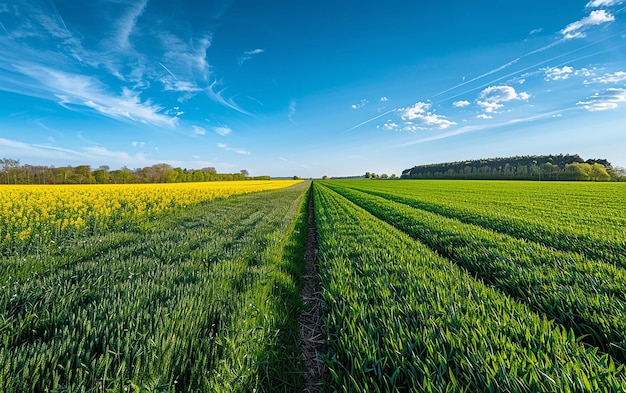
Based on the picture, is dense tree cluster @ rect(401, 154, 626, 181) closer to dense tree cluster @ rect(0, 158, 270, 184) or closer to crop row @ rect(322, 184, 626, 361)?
crop row @ rect(322, 184, 626, 361)

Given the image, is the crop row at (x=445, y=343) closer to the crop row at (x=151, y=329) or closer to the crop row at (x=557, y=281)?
the crop row at (x=557, y=281)

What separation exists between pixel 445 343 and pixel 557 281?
3418 millimetres

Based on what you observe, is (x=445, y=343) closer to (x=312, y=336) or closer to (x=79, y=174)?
(x=312, y=336)

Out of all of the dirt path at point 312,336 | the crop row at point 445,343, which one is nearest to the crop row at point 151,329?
the dirt path at point 312,336

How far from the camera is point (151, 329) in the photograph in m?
2.77

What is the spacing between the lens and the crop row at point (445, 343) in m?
2.05

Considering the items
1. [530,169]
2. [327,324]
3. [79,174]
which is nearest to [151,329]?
[327,324]

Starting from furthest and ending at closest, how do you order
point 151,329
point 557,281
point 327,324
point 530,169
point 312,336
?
point 530,169 → point 557,281 → point 312,336 → point 327,324 → point 151,329

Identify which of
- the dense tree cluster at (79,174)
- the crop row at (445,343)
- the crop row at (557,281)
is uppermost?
the dense tree cluster at (79,174)

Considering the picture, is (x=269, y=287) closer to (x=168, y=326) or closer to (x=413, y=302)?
(x=168, y=326)

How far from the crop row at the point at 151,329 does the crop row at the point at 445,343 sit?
80 centimetres

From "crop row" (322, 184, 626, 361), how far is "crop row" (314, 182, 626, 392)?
56 centimetres

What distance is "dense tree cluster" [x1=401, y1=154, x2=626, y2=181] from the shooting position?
87.9m

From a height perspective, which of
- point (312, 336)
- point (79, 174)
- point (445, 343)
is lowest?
point (312, 336)
